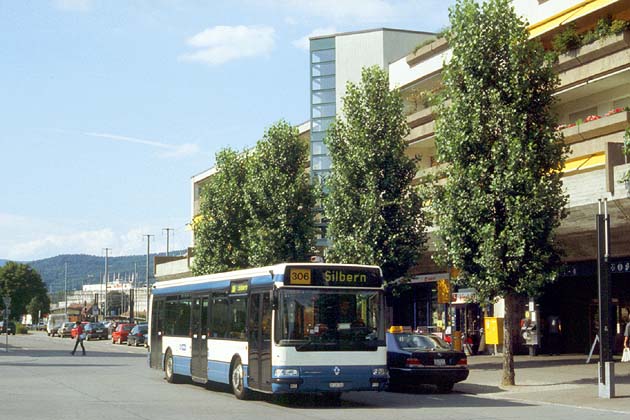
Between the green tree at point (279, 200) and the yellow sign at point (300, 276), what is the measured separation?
20.5m

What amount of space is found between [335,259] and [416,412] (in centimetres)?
1493

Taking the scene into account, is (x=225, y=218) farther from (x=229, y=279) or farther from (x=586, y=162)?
(x=229, y=279)

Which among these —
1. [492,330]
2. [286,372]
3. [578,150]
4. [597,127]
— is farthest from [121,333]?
[286,372]

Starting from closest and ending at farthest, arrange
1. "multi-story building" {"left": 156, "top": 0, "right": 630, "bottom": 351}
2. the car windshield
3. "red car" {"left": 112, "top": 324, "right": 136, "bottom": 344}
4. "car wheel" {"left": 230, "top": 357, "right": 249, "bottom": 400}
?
1. "car wheel" {"left": 230, "top": 357, "right": 249, "bottom": 400}
2. the car windshield
3. "multi-story building" {"left": 156, "top": 0, "right": 630, "bottom": 351}
4. "red car" {"left": 112, "top": 324, "right": 136, "bottom": 344}

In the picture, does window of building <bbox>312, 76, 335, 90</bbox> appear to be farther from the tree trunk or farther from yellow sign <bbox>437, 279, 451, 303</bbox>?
the tree trunk

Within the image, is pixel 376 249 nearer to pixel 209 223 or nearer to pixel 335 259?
pixel 335 259

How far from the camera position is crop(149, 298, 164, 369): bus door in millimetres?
27078

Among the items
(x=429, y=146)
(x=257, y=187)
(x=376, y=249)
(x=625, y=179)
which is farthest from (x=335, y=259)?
(x=429, y=146)

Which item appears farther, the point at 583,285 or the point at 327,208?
the point at 583,285

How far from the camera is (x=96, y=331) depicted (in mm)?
82875

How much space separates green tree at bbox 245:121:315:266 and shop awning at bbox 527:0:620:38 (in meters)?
10.7

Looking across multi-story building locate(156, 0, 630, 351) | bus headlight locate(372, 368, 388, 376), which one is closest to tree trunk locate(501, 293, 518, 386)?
multi-story building locate(156, 0, 630, 351)

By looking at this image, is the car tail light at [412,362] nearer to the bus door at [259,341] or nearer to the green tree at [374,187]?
the bus door at [259,341]

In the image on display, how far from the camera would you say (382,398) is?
21.5 m
